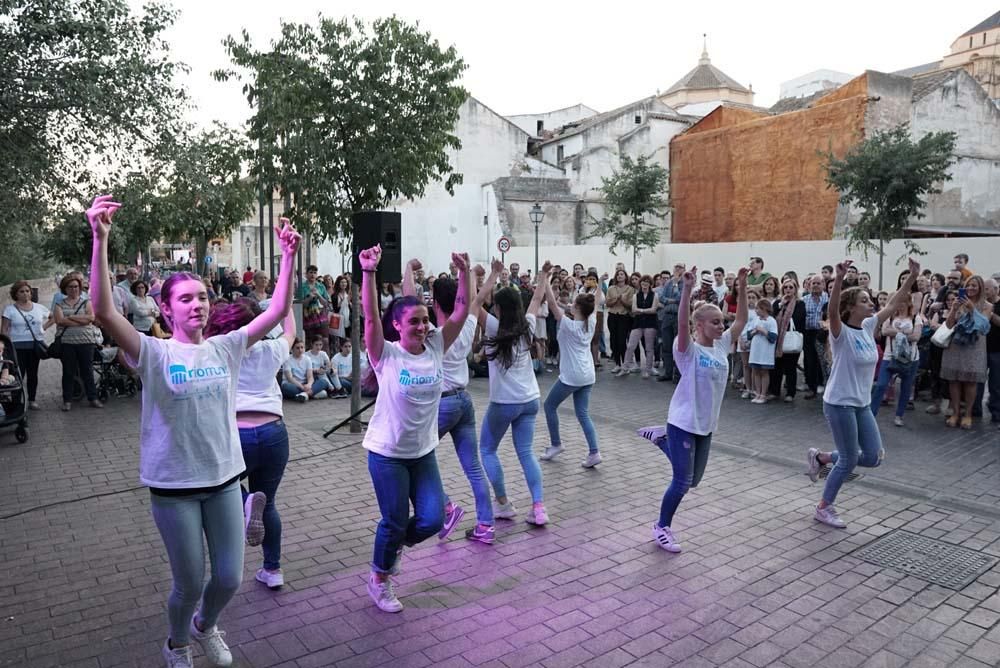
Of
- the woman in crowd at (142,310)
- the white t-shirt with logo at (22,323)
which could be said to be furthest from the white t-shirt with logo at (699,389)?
the white t-shirt with logo at (22,323)

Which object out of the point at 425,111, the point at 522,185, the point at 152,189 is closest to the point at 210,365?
the point at 425,111

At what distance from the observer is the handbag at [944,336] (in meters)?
9.49

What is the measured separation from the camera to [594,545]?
215 inches

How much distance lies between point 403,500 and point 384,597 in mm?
662

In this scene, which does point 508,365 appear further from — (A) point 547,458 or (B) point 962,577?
(B) point 962,577

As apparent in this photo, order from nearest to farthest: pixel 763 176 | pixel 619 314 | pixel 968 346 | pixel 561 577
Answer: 1. pixel 561 577
2. pixel 968 346
3. pixel 619 314
4. pixel 763 176

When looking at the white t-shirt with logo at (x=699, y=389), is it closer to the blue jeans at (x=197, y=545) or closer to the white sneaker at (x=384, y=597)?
the white sneaker at (x=384, y=597)

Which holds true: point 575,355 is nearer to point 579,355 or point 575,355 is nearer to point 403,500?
point 579,355

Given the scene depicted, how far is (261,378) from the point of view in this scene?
4.58m

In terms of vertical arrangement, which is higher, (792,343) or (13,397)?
(792,343)

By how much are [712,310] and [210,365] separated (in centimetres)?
346

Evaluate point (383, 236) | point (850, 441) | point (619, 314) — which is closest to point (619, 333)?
point (619, 314)

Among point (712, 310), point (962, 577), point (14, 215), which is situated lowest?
point (962, 577)

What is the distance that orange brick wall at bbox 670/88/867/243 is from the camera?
87.5ft
